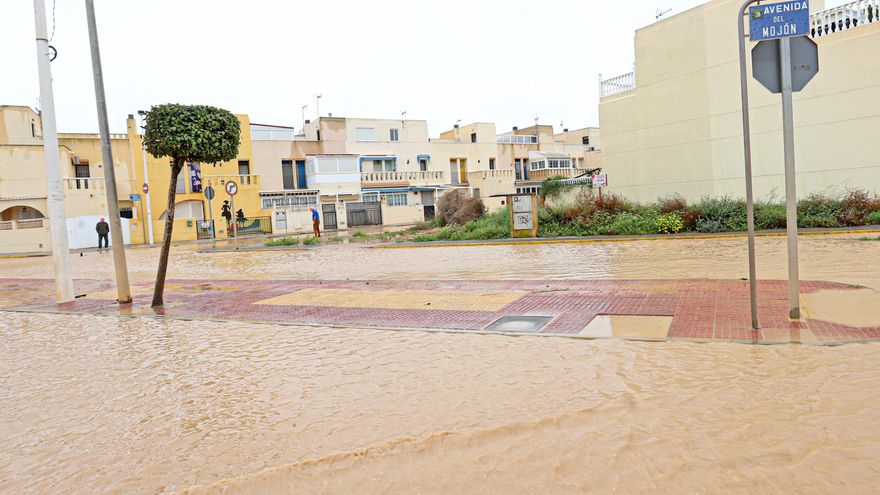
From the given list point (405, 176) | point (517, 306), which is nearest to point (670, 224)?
point (517, 306)

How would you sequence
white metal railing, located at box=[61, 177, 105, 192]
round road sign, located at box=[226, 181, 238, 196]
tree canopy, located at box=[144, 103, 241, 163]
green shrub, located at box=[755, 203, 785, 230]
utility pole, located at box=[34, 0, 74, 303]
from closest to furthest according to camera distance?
tree canopy, located at box=[144, 103, 241, 163] < utility pole, located at box=[34, 0, 74, 303] < green shrub, located at box=[755, 203, 785, 230] < round road sign, located at box=[226, 181, 238, 196] < white metal railing, located at box=[61, 177, 105, 192]

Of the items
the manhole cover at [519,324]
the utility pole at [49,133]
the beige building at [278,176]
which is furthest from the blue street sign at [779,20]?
the beige building at [278,176]

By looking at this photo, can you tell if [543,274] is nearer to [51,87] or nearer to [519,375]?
[519,375]

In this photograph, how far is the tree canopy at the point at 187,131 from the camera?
10094 mm

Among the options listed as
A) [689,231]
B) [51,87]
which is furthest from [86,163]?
[689,231]

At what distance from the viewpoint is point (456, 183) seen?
188 ft

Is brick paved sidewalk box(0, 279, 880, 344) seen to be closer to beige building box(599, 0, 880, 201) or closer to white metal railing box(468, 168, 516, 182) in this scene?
beige building box(599, 0, 880, 201)

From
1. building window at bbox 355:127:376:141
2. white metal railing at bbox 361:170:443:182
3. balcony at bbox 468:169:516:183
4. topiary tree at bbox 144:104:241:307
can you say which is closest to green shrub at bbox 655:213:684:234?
topiary tree at bbox 144:104:241:307

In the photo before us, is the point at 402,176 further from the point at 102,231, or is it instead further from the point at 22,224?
Result: the point at 22,224

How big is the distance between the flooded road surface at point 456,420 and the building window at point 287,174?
150 ft

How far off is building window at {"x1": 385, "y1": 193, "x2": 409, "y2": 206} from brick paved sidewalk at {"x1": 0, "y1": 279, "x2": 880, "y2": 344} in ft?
120

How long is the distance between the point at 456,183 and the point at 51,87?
4668 cm

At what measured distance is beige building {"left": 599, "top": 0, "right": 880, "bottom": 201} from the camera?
20.2 m

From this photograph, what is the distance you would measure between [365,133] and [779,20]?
50.4 meters
